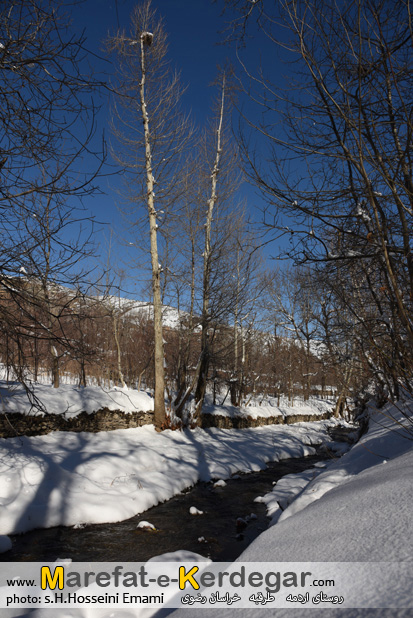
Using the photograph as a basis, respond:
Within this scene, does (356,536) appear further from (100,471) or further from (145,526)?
(100,471)

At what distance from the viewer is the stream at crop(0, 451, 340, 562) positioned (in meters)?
3.89

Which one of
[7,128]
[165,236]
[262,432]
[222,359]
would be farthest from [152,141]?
[262,432]

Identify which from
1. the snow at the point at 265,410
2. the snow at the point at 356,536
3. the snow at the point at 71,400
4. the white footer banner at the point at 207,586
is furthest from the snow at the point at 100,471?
the snow at the point at 356,536

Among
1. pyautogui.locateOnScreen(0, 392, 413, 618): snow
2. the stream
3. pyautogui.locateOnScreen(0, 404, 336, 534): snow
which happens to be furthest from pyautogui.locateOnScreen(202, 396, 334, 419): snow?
the stream

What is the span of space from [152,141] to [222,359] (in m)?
7.43

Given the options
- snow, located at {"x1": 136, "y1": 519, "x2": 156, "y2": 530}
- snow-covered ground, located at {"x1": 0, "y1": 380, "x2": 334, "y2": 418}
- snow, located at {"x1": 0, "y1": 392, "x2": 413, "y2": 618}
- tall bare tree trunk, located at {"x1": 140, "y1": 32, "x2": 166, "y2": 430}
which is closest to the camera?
snow, located at {"x1": 0, "y1": 392, "x2": 413, "y2": 618}

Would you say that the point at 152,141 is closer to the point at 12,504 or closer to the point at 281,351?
the point at 12,504

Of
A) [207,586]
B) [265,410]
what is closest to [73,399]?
[207,586]

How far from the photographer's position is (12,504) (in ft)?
14.7

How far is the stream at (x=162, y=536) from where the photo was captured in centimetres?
389

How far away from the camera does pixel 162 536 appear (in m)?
4.49

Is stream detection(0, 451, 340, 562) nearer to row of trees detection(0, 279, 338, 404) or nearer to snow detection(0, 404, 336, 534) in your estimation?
snow detection(0, 404, 336, 534)

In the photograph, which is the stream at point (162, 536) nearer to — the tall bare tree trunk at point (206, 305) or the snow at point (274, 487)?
the snow at point (274, 487)

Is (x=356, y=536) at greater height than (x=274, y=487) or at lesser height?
greater
